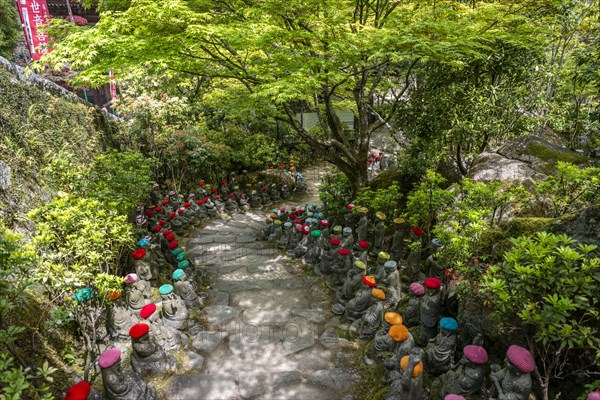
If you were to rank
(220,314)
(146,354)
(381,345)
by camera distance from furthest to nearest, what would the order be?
(220,314) → (381,345) → (146,354)

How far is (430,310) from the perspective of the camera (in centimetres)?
590

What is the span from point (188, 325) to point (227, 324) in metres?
0.84

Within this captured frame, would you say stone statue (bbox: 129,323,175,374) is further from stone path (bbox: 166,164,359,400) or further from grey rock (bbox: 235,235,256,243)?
grey rock (bbox: 235,235,256,243)

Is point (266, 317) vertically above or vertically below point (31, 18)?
below

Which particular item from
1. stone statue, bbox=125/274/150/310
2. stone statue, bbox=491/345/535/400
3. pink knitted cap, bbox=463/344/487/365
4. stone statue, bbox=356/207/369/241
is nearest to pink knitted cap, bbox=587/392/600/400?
stone statue, bbox=491/345/535/400

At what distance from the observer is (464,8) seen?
8.87 metres

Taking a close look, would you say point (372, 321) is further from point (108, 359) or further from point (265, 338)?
point (108, 359)

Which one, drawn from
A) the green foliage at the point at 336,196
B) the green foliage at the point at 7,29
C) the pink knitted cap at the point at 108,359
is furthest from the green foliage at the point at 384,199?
the green foliage at the point at 7,29

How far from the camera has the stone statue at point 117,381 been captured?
187 inches

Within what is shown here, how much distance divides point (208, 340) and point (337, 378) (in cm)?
274

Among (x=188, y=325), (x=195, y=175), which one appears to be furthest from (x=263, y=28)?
(x=195, y=175)

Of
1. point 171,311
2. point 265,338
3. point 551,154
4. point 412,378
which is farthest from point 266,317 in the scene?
point 551,154

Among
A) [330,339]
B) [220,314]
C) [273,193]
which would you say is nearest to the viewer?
[330,339]

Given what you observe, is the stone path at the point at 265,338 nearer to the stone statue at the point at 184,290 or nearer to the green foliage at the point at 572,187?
the stone statue at the point at 184,290
